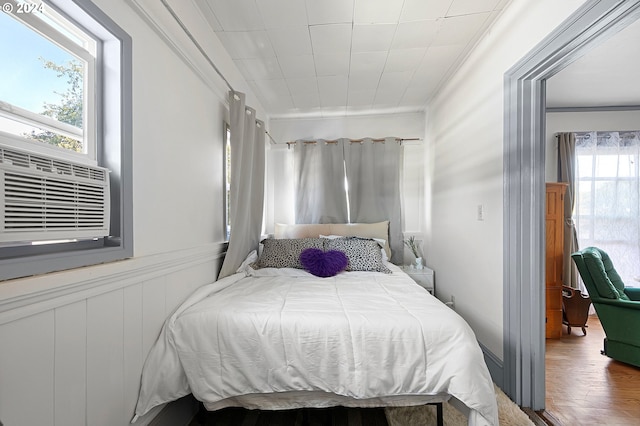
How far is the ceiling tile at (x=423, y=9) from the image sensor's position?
1637mm

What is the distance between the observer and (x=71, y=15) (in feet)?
3.27

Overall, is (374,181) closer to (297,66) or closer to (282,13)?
(297,66)

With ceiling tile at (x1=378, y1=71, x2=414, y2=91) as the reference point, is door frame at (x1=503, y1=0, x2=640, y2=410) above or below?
below

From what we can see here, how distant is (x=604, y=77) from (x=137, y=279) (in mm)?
4023

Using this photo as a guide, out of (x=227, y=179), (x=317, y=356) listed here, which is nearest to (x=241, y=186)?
(x=227, y=179)

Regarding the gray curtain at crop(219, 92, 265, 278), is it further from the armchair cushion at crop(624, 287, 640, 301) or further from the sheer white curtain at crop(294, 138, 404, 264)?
the armchair cushion at crop(624, 287, 640, 301)

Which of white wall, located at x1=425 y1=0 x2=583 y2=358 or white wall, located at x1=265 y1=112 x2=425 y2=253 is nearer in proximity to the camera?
white wall, located at x1=425 y1=0 x2=583 y2=358

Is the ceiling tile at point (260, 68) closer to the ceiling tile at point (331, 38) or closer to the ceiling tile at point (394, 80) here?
the ceiling tile at point (331, 38)

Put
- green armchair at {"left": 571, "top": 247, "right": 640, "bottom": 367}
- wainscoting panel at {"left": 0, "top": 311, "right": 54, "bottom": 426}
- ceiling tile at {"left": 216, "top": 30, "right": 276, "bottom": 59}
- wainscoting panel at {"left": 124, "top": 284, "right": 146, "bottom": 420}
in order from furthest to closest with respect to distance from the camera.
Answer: green armchair at {"left": 571, "top": 247, "right": 640, "bottom": 367} → ceiling tile at {"left": 216, "top": 30, "right": 276, "bottom": 59} → wainscoting panel at {"left": 124, "top": 284, "right": 146, "bottom": 420} → wainscoting panel at {"left": 0, "top": 311, "right": 54, "bottom": 426}

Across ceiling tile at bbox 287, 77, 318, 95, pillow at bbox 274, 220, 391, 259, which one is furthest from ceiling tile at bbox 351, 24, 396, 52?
pillow at bbox 274, 220, 391, 259

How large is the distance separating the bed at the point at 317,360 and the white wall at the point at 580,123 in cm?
318

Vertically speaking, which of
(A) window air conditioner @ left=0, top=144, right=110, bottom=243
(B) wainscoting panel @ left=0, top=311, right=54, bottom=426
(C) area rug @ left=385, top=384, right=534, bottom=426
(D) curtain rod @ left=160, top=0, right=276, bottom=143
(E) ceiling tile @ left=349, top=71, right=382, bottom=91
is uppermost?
(E) ceiling tile @ left=349, top=71, right=382, bottom=91

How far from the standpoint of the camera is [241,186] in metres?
2.28

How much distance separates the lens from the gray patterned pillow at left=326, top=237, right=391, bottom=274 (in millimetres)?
2371
